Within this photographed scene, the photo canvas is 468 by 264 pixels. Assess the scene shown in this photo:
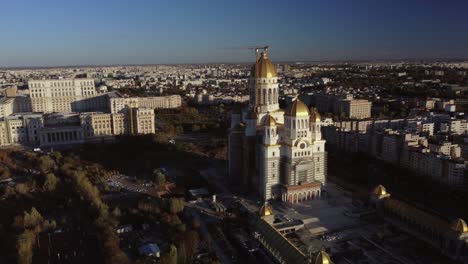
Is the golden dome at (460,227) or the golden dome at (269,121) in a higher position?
the golden dome at (269,121)

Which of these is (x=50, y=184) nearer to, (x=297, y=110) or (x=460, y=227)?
(x=297, y=110)

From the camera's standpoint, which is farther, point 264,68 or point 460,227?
point 264,68

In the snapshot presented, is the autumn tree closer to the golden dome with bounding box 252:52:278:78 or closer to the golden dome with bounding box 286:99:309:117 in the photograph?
the golden dome with bounding box 252:52:278:78

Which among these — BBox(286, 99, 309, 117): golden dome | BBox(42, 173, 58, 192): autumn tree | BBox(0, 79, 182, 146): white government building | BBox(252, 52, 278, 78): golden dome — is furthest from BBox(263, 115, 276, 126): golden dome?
BBox(0, 79, 182, 146): white government building

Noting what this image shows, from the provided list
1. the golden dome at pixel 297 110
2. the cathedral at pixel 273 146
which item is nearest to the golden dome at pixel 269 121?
the cathedral at pixel 273 146

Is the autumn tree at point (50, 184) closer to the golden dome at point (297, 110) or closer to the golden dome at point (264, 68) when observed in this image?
the golden dome at point (264, 68)

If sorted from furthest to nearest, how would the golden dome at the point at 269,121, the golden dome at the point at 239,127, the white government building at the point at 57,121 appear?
the white government building at the point at 57,121 → the golden dome at the point at 239,127 → the golden dome at the point at 269,121

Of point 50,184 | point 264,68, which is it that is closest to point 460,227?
point 264,68
